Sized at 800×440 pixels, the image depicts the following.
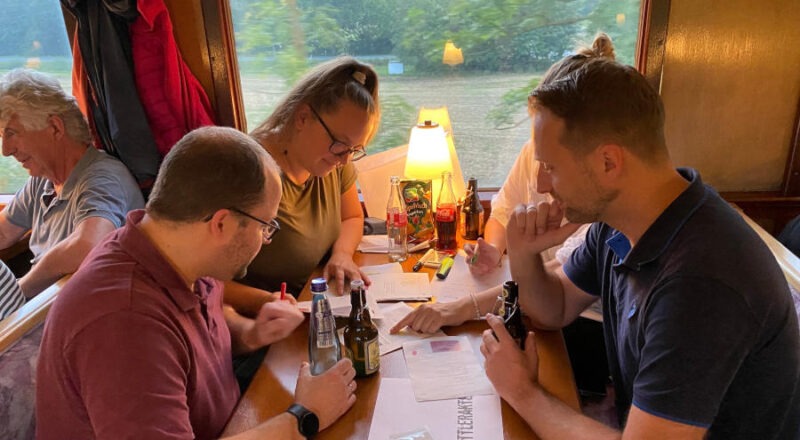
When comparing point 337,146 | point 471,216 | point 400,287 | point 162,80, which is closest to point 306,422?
point 400,287

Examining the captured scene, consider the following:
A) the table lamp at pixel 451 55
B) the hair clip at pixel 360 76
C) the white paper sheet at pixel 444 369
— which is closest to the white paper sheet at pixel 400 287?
the white paper sheet at pixel 444 369

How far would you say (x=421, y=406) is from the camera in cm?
114

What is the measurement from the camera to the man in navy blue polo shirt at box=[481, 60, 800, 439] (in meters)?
0.89

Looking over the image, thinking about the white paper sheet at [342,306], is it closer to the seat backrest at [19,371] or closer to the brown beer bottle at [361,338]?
the brown beer bottle at [361,338]

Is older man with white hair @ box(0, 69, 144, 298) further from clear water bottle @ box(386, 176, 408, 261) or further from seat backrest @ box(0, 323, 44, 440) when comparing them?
clear water bottle @ box(386, 176, 408, 261)

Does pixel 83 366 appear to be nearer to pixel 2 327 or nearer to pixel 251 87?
pixel 2 327

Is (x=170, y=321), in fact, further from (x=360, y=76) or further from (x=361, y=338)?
(x=360, y=76)

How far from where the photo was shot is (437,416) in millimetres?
1106

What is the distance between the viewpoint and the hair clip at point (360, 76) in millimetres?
1790

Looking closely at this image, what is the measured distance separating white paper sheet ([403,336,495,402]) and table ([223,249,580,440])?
3 cm

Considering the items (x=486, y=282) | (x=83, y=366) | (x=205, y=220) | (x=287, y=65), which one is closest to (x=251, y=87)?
(x=287, y=65)

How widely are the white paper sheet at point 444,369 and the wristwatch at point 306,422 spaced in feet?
0.72

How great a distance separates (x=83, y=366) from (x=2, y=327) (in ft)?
2.13

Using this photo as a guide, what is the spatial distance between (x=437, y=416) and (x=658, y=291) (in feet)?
1.57
